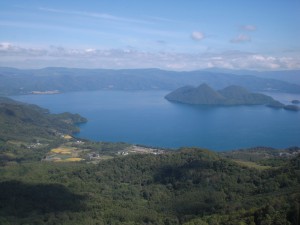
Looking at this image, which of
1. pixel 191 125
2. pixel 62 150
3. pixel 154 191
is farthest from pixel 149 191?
pixel 191 125

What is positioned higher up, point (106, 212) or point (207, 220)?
point (207, 220)

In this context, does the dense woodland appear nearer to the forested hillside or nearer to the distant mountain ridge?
the forested hillside

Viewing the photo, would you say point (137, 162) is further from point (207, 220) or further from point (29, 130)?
point (29, 130)

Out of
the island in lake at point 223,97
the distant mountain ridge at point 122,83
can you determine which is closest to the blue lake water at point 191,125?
the island in lake at point 223,97

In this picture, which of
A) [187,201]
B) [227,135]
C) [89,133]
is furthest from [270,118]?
[187,201]

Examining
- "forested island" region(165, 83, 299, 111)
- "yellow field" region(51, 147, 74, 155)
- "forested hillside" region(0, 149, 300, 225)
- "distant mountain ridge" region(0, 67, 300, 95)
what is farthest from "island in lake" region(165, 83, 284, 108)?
"forested hillside" region(0, 149, 300, 225)

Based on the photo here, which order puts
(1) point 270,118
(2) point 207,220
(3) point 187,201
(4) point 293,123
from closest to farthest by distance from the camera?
(2) point 207,220 → (3) point 187,201 → (4) point 293,123 → (1) point 270,118

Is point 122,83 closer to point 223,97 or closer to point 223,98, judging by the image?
point 223,97
